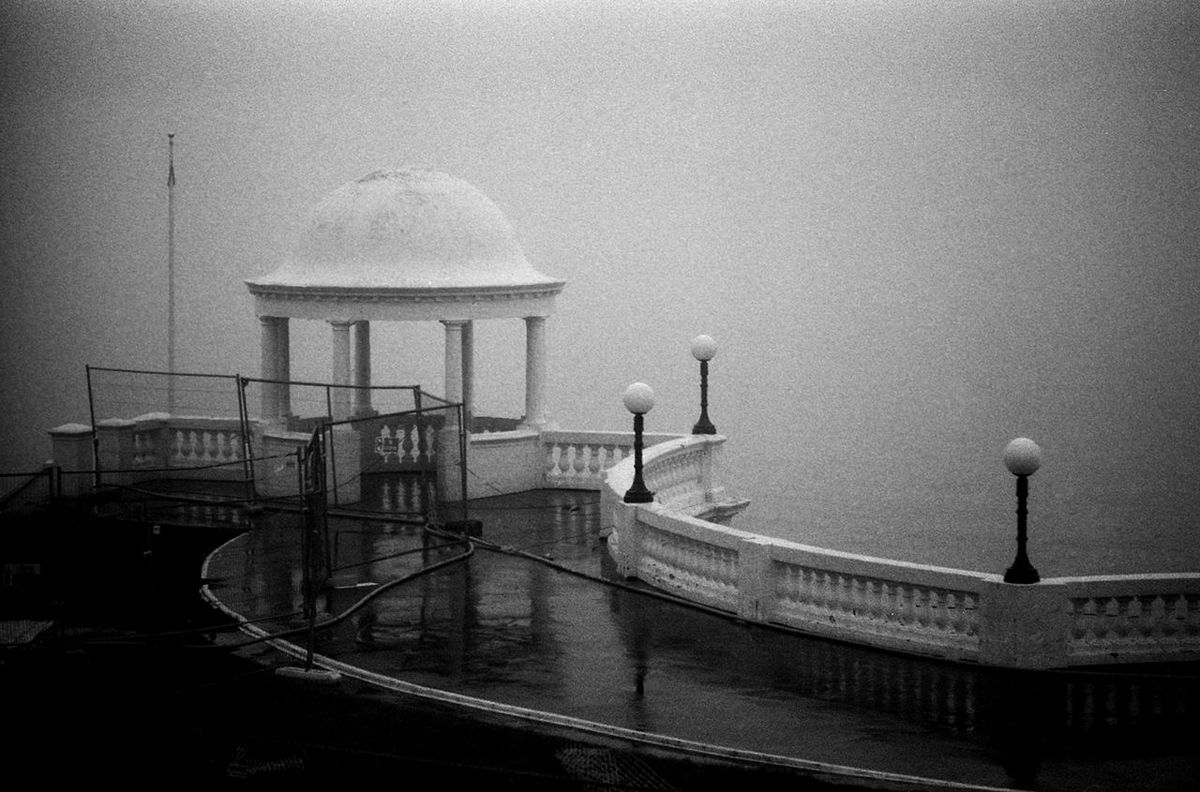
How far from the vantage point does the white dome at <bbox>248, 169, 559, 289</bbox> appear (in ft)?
98.4

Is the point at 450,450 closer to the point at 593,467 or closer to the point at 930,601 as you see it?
the point at 593,467

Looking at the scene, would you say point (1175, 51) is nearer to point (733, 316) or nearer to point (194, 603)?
point (733, 316)

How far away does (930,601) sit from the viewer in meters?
19.2

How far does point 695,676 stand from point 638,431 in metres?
5.91

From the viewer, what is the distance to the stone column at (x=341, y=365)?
29.7m

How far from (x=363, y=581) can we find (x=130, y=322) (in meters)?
55.1

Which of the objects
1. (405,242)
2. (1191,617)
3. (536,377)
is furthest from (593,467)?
(1191,617)

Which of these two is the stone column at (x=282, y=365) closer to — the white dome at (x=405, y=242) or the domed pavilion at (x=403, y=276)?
the domed pavilion at (x=403, y=276)

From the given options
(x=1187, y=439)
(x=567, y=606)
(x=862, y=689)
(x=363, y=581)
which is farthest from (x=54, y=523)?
(x=1187, y=439)

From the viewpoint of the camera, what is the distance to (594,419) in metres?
63.1

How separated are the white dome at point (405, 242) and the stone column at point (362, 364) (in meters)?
2.69

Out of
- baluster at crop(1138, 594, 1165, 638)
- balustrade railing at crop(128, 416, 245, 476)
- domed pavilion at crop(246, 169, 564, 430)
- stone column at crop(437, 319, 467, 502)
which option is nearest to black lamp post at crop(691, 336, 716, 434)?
domed pavilion at crop(246, 169, 564, 430)

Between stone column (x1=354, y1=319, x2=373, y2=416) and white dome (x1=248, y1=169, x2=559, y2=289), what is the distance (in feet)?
8.83

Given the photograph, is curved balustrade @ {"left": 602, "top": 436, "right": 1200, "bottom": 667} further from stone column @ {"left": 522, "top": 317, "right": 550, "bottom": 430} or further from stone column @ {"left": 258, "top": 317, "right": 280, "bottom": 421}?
stone column @ {"left": 258, "top": 317, "right": 280, "bottom": 421}
